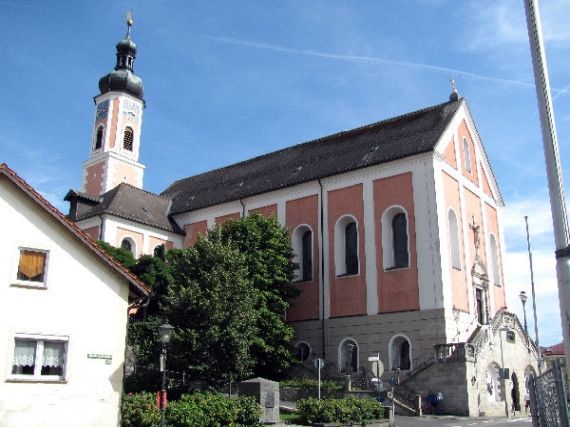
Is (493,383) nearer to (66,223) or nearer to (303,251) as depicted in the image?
(303,251)

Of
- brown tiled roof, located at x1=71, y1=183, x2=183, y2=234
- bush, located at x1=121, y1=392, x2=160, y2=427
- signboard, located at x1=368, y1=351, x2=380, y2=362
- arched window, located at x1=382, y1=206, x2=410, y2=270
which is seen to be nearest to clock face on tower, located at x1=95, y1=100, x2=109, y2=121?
brown tiled roof, located at x1=71, y1=183, x2=183, y2=234

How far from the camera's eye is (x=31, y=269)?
1858 centimetres

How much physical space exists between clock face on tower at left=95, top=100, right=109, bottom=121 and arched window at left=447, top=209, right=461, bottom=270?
117ft

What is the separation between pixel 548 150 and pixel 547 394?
11.2 feet

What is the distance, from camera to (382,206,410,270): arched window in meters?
34.4

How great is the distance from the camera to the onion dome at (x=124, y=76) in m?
58.8

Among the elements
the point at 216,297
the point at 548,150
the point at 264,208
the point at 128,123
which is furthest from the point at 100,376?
the point at 128,123

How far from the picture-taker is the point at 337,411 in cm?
2134

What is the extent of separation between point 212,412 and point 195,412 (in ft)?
1.77

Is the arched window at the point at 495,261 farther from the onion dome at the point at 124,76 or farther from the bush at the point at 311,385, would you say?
the onion dome at the point at 124,76

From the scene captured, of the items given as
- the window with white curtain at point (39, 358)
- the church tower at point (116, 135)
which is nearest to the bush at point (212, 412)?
the window with white curtain at point (39, 358)

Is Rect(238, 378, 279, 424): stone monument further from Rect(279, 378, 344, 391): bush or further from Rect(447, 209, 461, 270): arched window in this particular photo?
Rect(447, 209, 461, 270): arched window

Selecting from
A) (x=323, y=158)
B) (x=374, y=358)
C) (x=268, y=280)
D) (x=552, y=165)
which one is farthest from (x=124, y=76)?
(x=552, y=165)

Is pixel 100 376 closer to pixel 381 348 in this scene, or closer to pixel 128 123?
pixel 381 348
